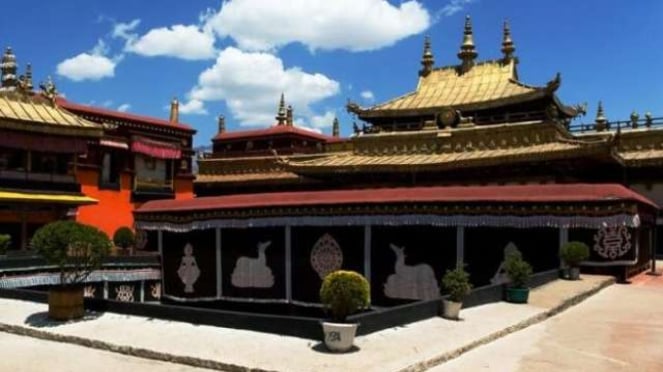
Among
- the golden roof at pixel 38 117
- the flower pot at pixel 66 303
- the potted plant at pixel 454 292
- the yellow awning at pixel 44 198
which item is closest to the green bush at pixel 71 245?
the flower pot at pixel 66 303

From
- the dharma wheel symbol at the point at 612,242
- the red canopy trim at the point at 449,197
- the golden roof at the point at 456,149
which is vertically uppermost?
the golden roof at the point at 456,149

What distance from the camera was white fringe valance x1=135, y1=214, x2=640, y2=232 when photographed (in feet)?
58.1

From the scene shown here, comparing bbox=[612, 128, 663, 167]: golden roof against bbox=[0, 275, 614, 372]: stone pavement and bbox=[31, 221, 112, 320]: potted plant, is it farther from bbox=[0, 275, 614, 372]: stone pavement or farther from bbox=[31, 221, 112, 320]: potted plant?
bbox=[31, 221, 112, 320]: potted plant

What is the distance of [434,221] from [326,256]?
397 centimetres

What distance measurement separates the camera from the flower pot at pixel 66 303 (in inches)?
534

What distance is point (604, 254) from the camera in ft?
62.7

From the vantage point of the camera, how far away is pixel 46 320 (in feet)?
44.9

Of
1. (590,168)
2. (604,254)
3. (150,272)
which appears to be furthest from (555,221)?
(150,272)

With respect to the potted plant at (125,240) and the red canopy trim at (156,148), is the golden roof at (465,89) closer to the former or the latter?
the red canopy trim at (156,148)

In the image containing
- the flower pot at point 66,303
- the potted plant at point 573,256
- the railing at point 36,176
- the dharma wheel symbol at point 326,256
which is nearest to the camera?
the flower pot at point 66,303

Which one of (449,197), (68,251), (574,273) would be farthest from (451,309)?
(68,251)

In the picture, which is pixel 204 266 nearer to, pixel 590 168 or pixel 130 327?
pixel 130 327

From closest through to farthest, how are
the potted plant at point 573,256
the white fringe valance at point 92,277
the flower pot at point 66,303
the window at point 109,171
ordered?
1. the flower pot at point 66,303
2. the potted plant at point 573,256
3. the white fringe valance at point 92,277
4. the window at point 109,171

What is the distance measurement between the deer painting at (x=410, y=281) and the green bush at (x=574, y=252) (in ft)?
12.5
